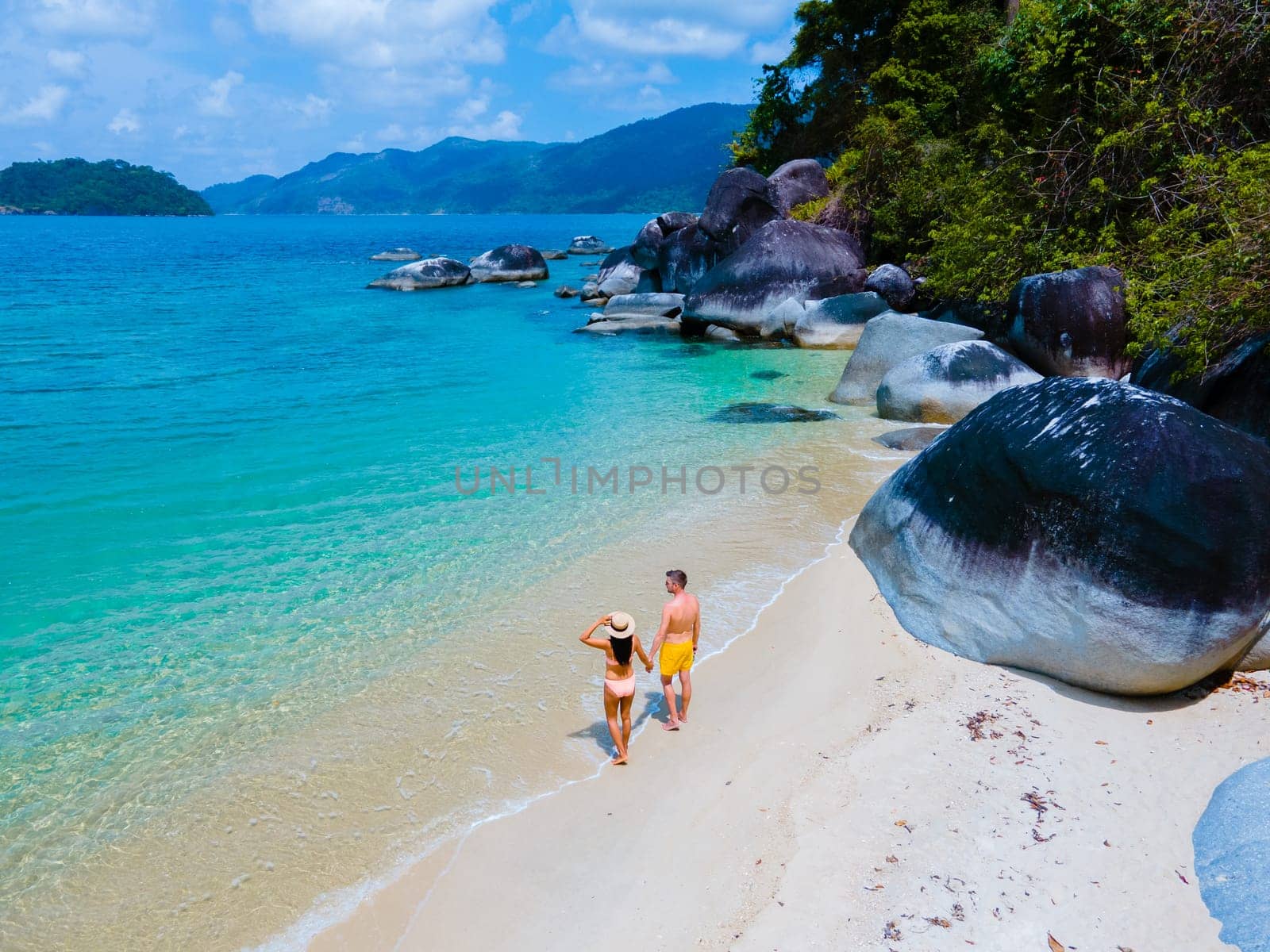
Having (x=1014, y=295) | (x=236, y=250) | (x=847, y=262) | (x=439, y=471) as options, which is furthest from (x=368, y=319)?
(x=236, y=250)

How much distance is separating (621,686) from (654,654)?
1.62ft

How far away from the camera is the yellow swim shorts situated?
5582 mm

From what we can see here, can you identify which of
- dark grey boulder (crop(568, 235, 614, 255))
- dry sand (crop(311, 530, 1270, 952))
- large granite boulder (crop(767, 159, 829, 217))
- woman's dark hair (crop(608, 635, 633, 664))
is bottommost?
dry sand (crop(311, 530, 1270, 952))

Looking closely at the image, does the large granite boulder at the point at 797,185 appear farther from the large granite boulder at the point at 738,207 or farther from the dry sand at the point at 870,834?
the dry sand at the point at 870,834

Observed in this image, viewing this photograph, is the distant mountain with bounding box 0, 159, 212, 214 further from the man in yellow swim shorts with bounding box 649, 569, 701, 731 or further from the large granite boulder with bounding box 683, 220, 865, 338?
the man in yellow swim shorts with bounding box 649, 569, 701, 731

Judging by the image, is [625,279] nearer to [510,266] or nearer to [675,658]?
[510,266]

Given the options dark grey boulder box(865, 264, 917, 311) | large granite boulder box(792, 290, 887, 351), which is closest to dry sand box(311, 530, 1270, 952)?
large granite boulder box(792, 290, 887, 351)

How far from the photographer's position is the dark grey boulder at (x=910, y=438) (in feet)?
38.5

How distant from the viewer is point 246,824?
4910 millimetres

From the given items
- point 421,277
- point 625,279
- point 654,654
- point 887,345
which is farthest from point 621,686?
point 421,277

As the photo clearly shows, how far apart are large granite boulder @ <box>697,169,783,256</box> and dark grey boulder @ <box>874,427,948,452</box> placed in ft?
A: 45.3

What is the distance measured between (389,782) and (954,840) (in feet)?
11.2

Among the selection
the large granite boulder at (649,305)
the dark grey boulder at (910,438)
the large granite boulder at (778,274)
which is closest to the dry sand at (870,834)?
the dark grey boulder at (910,438)

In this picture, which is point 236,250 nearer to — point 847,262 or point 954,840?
point 847,262
